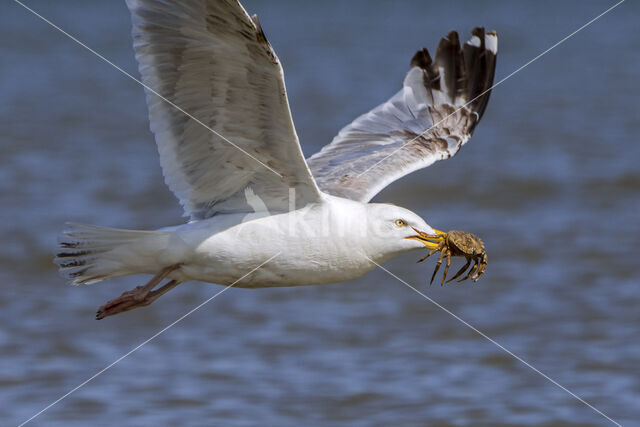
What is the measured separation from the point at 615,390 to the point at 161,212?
6.34 m

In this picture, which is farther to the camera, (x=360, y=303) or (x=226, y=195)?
(x=360, y=303)

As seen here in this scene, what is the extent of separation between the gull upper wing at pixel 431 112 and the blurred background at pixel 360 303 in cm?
189

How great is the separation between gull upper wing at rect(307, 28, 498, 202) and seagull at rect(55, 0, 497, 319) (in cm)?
114

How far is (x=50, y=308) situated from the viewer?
10461 mm

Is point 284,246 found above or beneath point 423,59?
beneath

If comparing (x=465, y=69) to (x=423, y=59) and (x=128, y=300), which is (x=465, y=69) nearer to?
(x=423, y=59)

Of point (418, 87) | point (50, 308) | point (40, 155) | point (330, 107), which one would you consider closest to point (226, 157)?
point (418, 87)

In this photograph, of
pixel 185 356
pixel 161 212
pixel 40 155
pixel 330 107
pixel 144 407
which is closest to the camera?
pixel 144 407

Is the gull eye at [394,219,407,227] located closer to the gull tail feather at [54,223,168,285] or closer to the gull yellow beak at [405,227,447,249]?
the gull yellow beak at [405,227,447,249]

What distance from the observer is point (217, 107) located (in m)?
5.77

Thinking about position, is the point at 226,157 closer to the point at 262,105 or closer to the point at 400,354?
the point at 262,105

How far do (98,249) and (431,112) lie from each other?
3.07 meters

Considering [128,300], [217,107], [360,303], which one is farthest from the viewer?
[360,303]

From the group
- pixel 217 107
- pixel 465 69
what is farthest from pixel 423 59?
pixel 217 107
